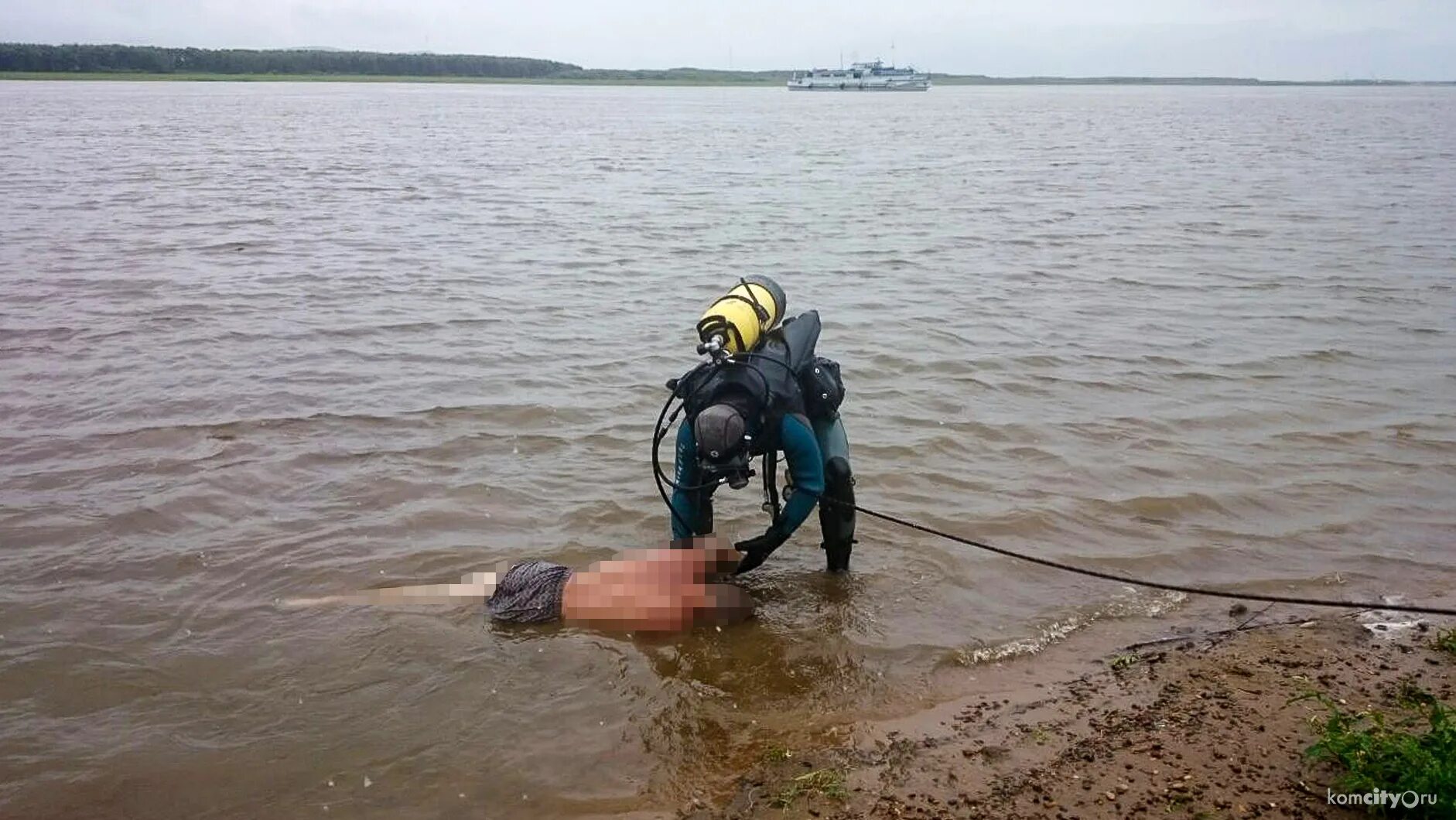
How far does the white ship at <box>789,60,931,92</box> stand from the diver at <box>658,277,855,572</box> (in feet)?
417

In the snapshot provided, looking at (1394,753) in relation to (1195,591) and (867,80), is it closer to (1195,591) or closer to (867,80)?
(1195,591)

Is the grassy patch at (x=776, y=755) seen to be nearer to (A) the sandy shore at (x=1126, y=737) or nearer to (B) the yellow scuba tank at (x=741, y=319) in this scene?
(A) the sandy shore at (x=1126, y=737)

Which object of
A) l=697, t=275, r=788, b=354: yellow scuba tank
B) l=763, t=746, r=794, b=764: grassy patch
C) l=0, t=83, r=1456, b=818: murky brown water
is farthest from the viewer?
l=697, t=275, r=788, b=354: yellow scuba tank

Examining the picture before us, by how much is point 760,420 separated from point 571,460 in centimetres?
333

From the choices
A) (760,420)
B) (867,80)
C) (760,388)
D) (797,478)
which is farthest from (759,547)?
(867,80)

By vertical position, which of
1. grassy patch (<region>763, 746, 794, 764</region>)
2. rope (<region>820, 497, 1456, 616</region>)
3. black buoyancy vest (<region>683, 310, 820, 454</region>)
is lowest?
grassy patch (<region>763, 746, 794, 764</region>)

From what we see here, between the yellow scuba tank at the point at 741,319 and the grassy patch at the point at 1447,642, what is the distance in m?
3.51

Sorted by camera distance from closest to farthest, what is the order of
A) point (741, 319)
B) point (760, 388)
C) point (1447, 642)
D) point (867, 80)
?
point (1447, 642)
point (760, 388)
point (741, 319)
point (867, 80)

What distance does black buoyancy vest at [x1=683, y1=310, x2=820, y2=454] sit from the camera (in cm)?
511

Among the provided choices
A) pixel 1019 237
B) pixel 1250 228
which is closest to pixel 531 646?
pixel 1019 237

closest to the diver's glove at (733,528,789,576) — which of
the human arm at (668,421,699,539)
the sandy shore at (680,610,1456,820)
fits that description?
the human arm at (668,421,699,539)

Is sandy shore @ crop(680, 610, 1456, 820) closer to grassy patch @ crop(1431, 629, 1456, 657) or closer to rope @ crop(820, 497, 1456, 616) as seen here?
grassy patch @ crop(1431, 629, 1456, 657)

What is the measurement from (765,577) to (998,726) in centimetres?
203

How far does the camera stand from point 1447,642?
15.9 ft
